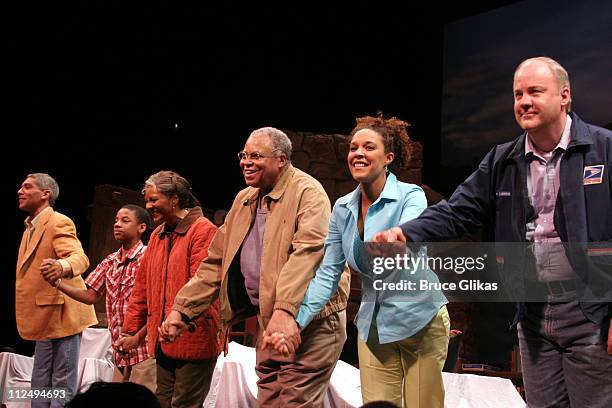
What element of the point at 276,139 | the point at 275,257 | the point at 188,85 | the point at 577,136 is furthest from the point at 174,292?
the point at 188,85

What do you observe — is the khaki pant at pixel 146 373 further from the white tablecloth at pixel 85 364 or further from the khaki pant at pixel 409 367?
the white tablecloth at pixel 85 364

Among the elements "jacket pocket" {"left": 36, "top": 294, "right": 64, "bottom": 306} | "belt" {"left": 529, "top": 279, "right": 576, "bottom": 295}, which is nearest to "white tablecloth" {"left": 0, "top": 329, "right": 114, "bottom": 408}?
"jacket pocket" {"left": 36, "top": 294, "right": 64, "bottom": 306}

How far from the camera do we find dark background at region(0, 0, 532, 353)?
6.68 m

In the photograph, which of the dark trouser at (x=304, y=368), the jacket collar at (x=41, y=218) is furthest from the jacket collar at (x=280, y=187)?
the jacket collar at (x=41, y=218)

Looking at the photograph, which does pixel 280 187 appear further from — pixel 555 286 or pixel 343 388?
pixel 343 388

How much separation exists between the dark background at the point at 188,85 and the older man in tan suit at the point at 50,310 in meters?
2.21

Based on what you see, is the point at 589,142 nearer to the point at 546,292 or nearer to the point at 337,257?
the point at 546,292

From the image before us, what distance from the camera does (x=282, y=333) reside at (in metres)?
2.73

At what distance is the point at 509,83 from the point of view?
20.3 ft

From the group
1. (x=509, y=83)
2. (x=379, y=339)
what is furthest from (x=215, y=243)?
(x=509, y=83)

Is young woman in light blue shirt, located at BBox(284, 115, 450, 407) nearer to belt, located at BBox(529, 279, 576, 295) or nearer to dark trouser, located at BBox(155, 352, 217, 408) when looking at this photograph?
belt, located at BBox(529, 279, 576, 295)

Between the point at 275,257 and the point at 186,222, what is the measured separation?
0.97 metres

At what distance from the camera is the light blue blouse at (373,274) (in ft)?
9.04

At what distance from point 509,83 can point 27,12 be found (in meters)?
4.28
